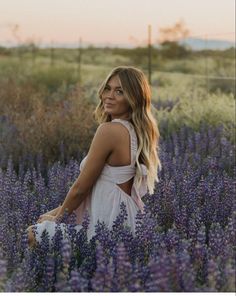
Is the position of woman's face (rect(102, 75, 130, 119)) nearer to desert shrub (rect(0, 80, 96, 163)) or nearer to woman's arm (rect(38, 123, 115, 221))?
woman's arm (rect(38, 123, 115, 221))

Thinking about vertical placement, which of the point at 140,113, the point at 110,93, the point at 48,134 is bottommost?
the point at 48,134

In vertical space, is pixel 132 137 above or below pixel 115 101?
below

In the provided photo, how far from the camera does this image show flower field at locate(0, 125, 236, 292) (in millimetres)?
2770

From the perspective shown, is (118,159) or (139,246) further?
(118,159)

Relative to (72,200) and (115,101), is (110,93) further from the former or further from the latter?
(72,200)

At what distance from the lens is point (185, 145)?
732 cm

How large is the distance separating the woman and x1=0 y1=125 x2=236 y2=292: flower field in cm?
19

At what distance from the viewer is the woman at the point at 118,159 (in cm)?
402

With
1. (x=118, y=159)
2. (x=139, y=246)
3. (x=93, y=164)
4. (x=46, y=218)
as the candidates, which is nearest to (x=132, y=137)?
(x=118, y=159)

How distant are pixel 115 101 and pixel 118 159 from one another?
35cm

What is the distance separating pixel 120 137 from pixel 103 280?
1.36 m

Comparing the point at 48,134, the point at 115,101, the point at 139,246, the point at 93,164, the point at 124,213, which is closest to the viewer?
the point at 139,246

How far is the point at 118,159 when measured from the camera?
407 cm

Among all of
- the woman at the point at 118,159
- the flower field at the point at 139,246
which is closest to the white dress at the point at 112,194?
the woman at the point at 118,159
